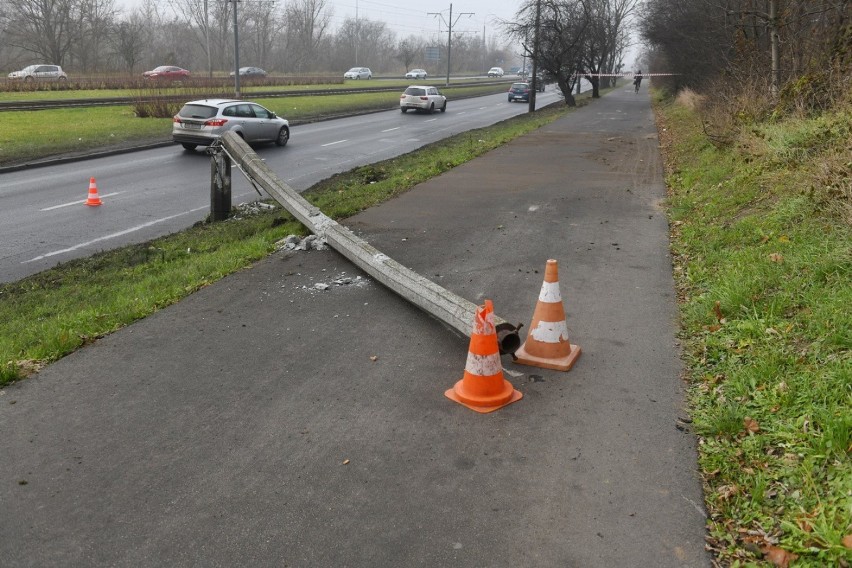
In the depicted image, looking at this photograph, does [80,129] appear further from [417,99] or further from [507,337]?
[507,337]

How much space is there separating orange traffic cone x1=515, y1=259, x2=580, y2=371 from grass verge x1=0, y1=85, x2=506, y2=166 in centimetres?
1762

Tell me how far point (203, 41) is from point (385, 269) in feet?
348

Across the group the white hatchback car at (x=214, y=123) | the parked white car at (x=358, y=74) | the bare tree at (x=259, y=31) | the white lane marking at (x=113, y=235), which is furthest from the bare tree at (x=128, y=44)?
the white lane marking at (x=113, y=235)

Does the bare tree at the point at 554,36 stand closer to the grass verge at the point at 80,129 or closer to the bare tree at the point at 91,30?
the grass verge at the point at 80,129

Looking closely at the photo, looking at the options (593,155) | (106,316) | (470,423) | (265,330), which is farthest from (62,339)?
(593,155)

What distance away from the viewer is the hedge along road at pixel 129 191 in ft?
36.1

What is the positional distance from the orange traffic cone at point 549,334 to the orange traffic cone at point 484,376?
22.5 inches

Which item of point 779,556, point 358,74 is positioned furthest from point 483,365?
point 358,74

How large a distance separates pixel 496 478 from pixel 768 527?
A: 134 cm

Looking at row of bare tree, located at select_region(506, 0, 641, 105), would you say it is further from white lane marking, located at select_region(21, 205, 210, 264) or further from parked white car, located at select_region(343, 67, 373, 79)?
parked white car, located at select_region(343, 67, 373, 79)

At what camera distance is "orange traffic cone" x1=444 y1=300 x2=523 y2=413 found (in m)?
4.82

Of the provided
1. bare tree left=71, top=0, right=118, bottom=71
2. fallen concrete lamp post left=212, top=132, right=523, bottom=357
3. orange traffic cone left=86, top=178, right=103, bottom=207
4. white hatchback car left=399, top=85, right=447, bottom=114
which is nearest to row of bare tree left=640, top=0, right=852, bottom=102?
fallen concrete lamp post left=212, top=132, right=523, bottom=357

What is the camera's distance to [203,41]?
10281 centimetres

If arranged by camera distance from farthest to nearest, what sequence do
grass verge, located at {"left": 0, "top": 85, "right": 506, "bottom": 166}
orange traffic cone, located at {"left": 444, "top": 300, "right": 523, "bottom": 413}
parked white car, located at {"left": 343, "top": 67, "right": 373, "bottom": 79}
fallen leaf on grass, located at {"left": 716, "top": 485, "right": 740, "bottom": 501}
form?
parked white car, located at {"left": 343, "top": 67, "right": 373, "bottom": 79} < grass verge, located at {"left": 0, "top": 85, "right": 506, "bottom": 166} < orange traffic cone, located at {"left": 444, "top": 300, "right": 523, "bottom": 413} < fallen leaf on grass, located at {"left": 716, "top": 485, "right": 740, "bottom": 501}
